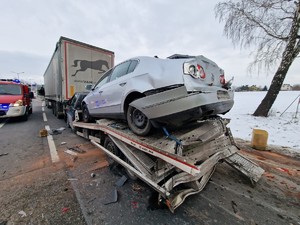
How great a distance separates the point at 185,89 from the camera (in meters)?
2.16

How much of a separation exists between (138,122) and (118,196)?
3.97 feet

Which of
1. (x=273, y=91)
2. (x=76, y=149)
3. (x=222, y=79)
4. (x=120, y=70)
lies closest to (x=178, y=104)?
(x=222, y=79)

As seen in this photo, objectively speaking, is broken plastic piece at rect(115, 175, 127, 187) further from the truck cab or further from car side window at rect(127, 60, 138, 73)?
the truck cab

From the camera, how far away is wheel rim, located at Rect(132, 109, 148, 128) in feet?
9.39

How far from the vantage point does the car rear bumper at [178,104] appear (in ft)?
7.16

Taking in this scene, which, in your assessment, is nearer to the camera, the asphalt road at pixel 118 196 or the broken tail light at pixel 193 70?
the asphalt road at pixel 118 196

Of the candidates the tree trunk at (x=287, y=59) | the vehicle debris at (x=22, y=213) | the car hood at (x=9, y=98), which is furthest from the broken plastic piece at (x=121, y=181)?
the tree trunk at (x=287, y=59)

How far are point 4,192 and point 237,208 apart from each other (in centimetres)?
343

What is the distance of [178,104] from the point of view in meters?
2.21

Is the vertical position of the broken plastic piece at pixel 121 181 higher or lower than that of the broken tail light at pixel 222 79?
lower

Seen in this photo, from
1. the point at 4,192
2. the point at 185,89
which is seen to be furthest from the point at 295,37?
the point at 4,192

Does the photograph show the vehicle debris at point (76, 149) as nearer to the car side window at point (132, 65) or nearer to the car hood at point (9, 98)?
the car side window at point (132, 65)

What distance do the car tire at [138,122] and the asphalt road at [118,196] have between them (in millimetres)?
881

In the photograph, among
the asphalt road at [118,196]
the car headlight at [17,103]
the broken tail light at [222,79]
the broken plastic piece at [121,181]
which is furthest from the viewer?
the car headlight at [17,103]
